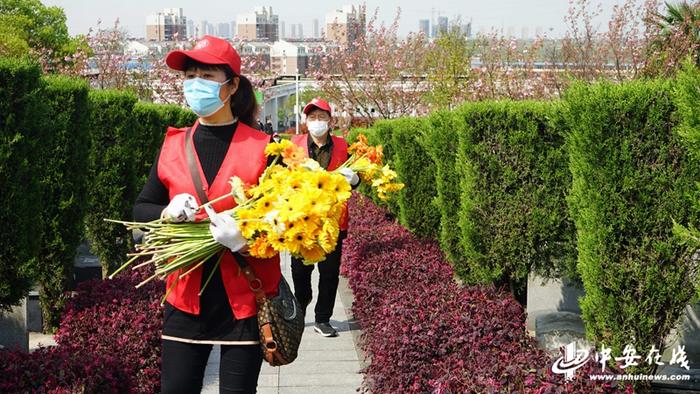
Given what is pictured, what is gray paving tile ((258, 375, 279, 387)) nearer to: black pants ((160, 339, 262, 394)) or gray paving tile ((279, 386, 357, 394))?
gray paving tile ((279, 386, 357, 394))

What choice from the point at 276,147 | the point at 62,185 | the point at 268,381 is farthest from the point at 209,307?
the point at 62,185

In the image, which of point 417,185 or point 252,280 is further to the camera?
point 417,185

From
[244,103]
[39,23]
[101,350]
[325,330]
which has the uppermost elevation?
[39,23]

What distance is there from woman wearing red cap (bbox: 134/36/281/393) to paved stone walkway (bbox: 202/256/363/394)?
7.62ft

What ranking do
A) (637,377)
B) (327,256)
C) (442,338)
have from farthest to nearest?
(327,256) → (442,338) → (637,377)

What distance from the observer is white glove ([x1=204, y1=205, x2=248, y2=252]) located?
3.30 metres

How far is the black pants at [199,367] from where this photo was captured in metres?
3.54

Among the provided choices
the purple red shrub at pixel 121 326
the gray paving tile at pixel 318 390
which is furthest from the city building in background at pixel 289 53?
the gray paving tile at pixel 318 390

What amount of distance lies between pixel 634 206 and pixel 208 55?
8.25ft

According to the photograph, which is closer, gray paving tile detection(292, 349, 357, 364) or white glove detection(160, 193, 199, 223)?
white glove detection(160, 193, 199, 223)

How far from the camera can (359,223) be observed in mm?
12695

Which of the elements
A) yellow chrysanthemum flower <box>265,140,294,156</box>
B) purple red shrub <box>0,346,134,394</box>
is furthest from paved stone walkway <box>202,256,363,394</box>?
yellow chrysanthemum flower <box>265,140,294,156</box>

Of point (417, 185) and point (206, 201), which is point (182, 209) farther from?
point (417, 185)

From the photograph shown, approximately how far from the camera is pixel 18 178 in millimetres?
5238
